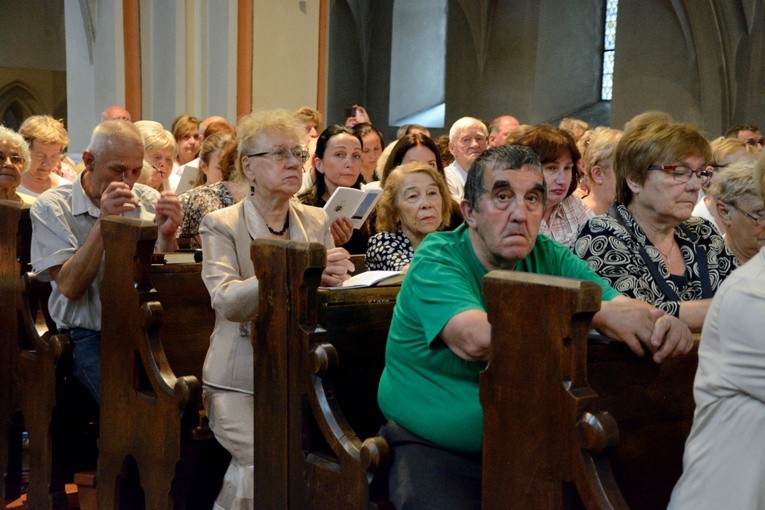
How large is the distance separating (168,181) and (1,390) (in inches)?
107

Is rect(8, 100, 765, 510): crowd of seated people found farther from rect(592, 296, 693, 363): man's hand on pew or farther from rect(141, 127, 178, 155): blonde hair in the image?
rect(141, 127, 178, 155): blonde hair

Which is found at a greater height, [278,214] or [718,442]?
[278,214]

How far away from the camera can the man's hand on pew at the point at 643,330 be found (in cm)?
232

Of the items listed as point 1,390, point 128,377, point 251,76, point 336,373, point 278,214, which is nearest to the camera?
point 336,373

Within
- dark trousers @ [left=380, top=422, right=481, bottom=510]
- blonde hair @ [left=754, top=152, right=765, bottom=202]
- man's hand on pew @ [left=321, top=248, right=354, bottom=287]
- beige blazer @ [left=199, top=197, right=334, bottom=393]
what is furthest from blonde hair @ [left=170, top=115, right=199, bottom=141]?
blonde hair @ [left=754, top=152, right=765, bottom=202]

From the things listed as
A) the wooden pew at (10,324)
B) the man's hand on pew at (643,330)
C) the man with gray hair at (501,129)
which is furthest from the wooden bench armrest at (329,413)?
the man with gray hair at (501,129)

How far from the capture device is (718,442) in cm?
196

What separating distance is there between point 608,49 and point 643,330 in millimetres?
14595

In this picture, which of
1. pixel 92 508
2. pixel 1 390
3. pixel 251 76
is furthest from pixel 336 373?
pixel 251 76

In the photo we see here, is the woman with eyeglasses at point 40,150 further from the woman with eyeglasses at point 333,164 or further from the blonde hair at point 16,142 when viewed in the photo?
the woman with eyeglasses at point 333,164

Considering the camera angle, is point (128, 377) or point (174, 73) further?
point (174, 73)

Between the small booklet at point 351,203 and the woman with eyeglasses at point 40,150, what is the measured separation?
239cm

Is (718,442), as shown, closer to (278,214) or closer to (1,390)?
(278,214)

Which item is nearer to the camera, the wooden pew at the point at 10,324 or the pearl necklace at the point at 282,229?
the pearl necklace at the point at 282,229
